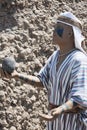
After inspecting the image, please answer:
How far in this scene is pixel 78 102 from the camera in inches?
114

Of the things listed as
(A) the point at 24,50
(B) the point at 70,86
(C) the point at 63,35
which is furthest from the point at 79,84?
(A) the point at 24,50

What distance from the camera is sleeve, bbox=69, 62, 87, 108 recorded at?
2.91 meters

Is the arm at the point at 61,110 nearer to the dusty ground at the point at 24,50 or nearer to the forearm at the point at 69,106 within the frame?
the forearm at the point at 69,106

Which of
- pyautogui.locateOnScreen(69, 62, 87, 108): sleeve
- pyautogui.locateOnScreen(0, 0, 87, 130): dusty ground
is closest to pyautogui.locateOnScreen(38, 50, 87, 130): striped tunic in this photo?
pyautogui.locateOnScreen(69, 62, 87, 108): sleeve

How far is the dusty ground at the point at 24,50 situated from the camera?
4.01 m

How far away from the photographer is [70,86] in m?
3.03

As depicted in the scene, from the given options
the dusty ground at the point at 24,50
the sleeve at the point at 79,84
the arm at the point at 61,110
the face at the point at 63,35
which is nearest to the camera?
the arm at the point at 61,110

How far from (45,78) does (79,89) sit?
423 mm

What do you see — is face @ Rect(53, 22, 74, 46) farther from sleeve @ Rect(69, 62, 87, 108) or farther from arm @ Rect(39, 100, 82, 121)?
arm @ Rect(39, 100, 82, 121)

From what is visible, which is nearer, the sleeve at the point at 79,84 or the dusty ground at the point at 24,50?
the sleeve at the point at 79,84

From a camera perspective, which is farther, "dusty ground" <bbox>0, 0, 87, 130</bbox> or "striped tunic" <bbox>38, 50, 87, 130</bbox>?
"dusty ground" <bbox>0, 0, 87, 130</bbox>

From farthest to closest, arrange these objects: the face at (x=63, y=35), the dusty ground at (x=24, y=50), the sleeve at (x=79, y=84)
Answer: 1. the dusty ground at (x=24, y=50)
2. the face at (x=63, y=35)
3. the sleeve at (x=79, y=84)

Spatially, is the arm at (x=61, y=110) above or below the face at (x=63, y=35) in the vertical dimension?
below

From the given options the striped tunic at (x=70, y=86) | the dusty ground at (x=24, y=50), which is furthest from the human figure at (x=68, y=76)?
the dusty ground at (x=24, y=50)
